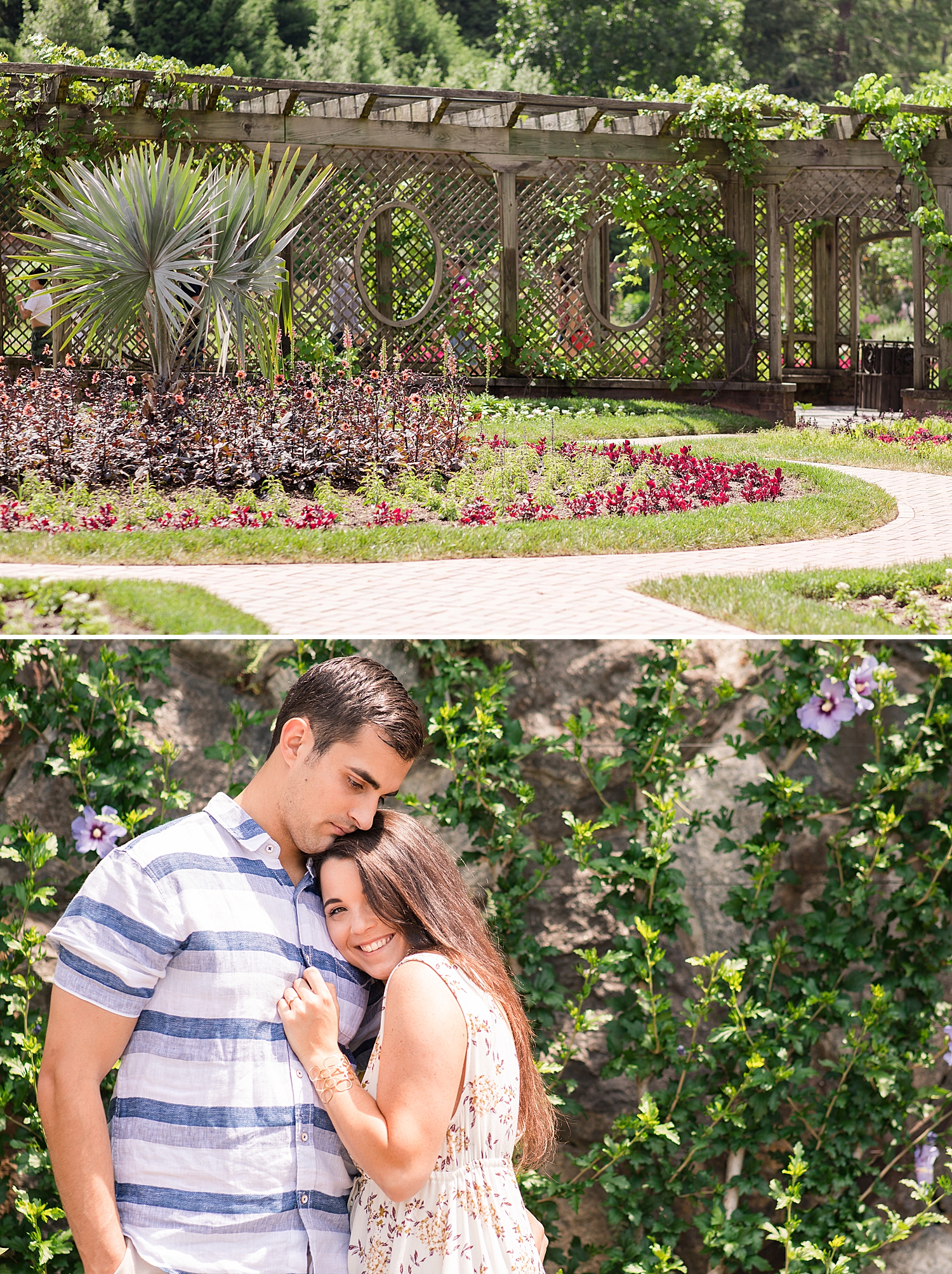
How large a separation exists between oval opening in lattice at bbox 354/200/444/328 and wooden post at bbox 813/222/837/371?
7.80 m

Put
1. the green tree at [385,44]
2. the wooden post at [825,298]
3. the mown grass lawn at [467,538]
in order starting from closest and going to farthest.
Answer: the mown grass lawn at [467,538] → the wooden post at [825,298] → the green tree at [385,44]

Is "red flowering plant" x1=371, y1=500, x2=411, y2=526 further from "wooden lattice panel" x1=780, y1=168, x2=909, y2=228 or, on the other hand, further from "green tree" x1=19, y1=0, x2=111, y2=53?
"green tree" x1=19, y1=0, x2=111, y2=53

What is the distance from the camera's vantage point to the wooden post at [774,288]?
1276 centimetres

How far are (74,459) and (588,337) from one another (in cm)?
765

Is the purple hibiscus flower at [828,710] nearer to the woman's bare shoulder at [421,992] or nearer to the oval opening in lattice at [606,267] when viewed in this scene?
the woman's bare shoulder at [421,992]

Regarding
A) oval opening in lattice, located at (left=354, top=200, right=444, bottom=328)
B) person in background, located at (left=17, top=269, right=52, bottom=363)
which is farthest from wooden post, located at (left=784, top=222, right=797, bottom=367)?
person in background, located at (left=17, top=269, right=52, bottom=363)

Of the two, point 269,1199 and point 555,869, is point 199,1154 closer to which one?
point 269,1199

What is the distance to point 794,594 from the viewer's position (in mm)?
4543

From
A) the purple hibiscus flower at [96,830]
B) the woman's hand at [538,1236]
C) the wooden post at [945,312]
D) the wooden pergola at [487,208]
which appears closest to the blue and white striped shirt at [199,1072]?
the woman's hand at [538,1236]

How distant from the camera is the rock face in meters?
3.93

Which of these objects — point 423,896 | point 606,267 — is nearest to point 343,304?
point 606,267

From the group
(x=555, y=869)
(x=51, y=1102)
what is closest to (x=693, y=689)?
(x=555, y=869)

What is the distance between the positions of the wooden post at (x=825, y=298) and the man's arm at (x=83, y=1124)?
17.6 meters

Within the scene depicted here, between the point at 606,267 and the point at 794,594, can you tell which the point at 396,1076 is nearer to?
the point at 794,594
